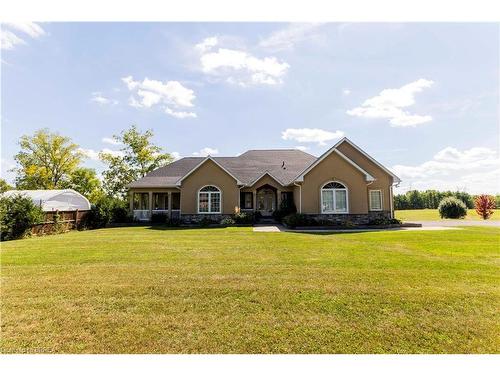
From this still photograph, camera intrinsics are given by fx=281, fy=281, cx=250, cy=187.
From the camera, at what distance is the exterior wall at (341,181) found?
20.9 metres

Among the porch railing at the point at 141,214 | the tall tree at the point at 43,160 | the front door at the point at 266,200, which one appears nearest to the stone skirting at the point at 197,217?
the front door at the point at 266,200

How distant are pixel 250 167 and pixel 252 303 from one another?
24.0m

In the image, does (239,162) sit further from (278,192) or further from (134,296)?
(134,296)

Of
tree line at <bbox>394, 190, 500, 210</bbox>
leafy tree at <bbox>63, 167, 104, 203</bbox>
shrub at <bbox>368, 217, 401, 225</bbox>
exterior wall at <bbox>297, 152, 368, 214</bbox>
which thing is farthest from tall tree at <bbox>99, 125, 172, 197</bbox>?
tree line at <bbox>394, 190, 500, 210</bbox>

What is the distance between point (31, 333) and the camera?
4.14m

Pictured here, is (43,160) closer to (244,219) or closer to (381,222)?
(244,219)

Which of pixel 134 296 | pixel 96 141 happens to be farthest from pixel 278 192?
pixel 96 141

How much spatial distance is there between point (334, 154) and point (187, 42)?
16463mm

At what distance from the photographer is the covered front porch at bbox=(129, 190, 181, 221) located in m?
26.0

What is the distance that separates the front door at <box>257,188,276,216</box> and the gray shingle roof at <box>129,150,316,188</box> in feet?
5.32

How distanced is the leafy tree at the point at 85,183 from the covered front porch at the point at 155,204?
2070cm

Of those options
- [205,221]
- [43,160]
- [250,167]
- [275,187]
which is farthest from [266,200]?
[43,160]

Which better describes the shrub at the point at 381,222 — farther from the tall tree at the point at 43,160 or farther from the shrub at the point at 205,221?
the tall tree at the point at 43,160

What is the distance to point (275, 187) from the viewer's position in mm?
25156
